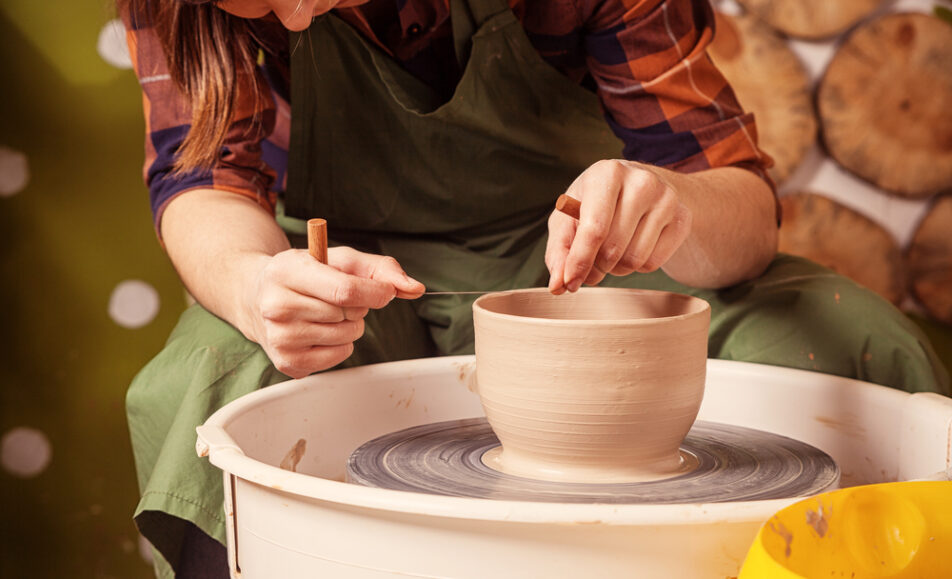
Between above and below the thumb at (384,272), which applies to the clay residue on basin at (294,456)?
below

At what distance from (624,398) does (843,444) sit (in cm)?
32

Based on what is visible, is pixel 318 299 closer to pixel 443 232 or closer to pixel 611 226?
pixel 611 226

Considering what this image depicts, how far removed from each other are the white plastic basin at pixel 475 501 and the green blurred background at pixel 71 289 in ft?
3.25

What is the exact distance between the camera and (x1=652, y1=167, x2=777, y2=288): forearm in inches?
39.6

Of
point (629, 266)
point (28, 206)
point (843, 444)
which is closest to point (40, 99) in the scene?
point (28, 206)

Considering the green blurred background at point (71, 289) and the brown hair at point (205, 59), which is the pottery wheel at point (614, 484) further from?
the green blurred background at point (71, 289)

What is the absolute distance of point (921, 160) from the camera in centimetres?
216

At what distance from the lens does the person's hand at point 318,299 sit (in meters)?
0.81

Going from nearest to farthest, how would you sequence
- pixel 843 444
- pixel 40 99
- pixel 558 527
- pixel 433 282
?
pixel 558 527 < pixel 843 444 < pixel 433 282 < pixel 40 99

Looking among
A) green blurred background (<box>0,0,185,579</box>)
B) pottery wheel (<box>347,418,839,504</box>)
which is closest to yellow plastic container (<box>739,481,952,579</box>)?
pottery wheel (<box>347,418,839,504</box>)

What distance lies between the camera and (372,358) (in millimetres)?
1128

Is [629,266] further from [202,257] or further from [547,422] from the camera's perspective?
[202,257]

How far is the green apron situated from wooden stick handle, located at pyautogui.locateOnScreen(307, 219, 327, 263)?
0.70 feet

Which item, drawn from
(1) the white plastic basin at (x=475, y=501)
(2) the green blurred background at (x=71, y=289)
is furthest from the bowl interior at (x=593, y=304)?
(2) the green blurred background at (x=71, y=289)
